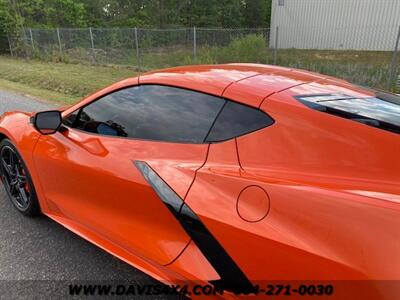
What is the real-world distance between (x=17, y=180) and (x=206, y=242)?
93.9 inches

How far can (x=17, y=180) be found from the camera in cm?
364

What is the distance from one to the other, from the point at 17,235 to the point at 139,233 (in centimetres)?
148

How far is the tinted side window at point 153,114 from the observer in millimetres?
2336

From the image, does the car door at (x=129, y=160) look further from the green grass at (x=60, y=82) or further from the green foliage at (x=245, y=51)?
the green foliage at (x=245, y=51)

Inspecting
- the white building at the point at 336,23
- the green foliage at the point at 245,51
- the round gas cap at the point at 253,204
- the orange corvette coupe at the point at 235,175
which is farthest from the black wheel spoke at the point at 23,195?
the white building at the point at 336,23

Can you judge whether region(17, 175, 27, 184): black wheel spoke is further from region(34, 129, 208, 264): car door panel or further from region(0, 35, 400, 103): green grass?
region(0, 35, 400, 103): green grass

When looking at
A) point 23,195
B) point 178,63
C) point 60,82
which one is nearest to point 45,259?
point 23,195

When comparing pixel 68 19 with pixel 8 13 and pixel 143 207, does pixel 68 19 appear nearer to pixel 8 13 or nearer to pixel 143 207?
pixel 8 13

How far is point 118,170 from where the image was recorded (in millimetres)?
2500

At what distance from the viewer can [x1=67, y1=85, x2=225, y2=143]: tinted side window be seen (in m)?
2.34

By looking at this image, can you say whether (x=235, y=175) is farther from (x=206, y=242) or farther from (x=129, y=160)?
(x=129, y=160)

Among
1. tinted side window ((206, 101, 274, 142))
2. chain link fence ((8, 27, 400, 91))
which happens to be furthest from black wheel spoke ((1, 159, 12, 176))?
chain link fence ((8, 27, 400, 91))

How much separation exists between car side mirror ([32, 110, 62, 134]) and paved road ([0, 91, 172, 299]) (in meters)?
0.89

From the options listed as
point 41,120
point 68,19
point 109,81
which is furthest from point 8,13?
point 41,120
